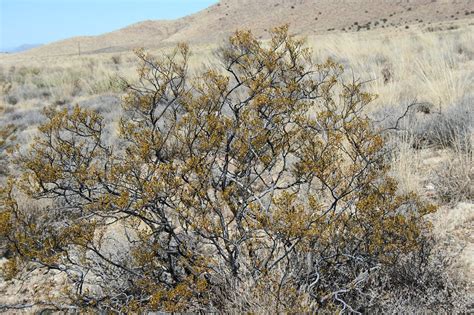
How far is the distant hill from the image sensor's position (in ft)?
161

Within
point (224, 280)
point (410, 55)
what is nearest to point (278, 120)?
point (224, 280)

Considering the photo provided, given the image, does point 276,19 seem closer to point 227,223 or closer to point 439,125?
point 439,125

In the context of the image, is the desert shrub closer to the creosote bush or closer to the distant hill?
the creosote bush

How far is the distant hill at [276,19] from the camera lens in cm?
4906

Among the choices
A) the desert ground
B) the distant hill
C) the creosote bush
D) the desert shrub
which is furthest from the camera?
the distant hill

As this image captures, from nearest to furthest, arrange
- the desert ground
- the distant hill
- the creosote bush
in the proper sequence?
the creosote bush, the desert ground, the distant hill

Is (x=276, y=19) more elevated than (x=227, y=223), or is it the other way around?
(x=276, y=19)

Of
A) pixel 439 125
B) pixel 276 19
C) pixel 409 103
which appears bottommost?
pixel 439 125

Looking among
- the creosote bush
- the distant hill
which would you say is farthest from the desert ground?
the distant hill

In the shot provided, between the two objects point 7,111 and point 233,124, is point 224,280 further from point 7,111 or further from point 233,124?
point 7,111

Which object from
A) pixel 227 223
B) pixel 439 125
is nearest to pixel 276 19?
pixel 439 125

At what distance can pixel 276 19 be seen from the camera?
63000 millimetres

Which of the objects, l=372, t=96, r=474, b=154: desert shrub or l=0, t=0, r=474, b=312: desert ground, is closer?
l=0, t=0, r=474, b=312: desert ground

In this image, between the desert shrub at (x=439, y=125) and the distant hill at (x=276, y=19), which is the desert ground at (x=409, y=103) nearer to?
the desert shrub at (x=439, y=125)
